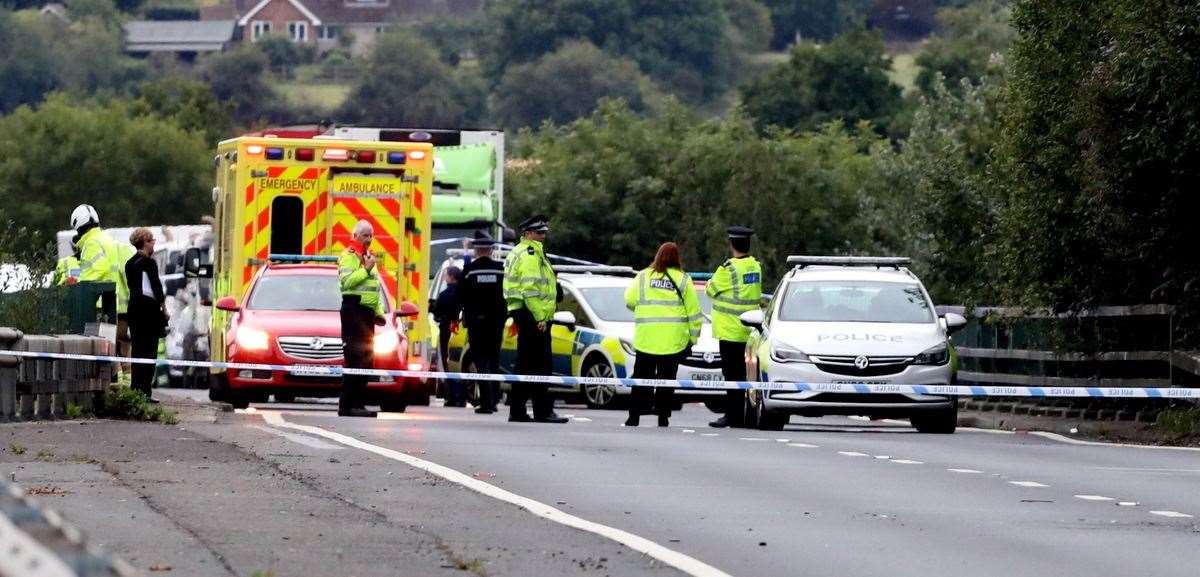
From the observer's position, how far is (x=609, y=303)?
2848 centimetres

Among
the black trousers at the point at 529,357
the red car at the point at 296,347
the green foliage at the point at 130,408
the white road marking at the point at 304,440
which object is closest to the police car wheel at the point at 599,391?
the red car at the point at 296,347

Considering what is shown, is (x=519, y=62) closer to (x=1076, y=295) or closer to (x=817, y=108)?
(x=817, y=108)

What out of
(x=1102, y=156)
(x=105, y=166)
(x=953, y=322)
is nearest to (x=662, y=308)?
(x=953, y=322)

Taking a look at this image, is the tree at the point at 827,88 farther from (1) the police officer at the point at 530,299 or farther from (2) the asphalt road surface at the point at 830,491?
(2) the asphalt road surface at the point at 830,491

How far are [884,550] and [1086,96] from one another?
11.1 m

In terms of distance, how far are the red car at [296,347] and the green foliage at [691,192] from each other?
24.4 m

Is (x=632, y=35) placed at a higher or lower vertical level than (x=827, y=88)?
higher

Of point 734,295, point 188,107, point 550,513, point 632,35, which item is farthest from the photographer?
point 632,35

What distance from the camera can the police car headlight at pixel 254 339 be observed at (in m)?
23.0

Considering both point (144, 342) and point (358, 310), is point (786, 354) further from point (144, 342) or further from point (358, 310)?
point (144, 342)

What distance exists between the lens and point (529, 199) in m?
60.5

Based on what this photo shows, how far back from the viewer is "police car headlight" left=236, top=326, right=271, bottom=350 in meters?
23.0

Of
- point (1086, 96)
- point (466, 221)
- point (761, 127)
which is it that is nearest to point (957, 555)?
point (1086, 96)

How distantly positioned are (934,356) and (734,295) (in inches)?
68.7
